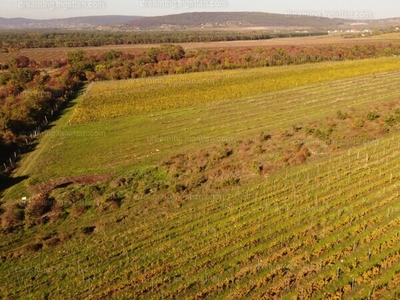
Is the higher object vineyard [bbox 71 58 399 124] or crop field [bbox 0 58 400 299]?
vineyard [bbox 71 58 399 124]

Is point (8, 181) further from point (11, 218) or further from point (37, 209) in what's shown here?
point (11, 218)

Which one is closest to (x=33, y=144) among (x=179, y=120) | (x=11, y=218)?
(x=179, y=120)

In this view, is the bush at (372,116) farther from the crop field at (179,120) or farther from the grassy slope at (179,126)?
the grassy slope at (179,126)

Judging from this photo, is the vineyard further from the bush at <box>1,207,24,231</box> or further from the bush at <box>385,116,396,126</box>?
the bush at <box>1,207,24,231</box>

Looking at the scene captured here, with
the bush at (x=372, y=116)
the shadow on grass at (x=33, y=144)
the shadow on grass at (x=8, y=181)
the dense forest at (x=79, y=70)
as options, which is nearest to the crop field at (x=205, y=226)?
the bush at (x=372, y=116)

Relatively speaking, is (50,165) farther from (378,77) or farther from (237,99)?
(378,77)

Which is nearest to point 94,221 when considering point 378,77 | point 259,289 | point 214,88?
point 259,289

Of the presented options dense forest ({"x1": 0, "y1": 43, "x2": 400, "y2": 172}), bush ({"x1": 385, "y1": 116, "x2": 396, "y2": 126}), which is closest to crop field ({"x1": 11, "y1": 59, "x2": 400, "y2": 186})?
dense forest ({"x1": 0, "y1": 43, "x2": 400, "y2": 172})
